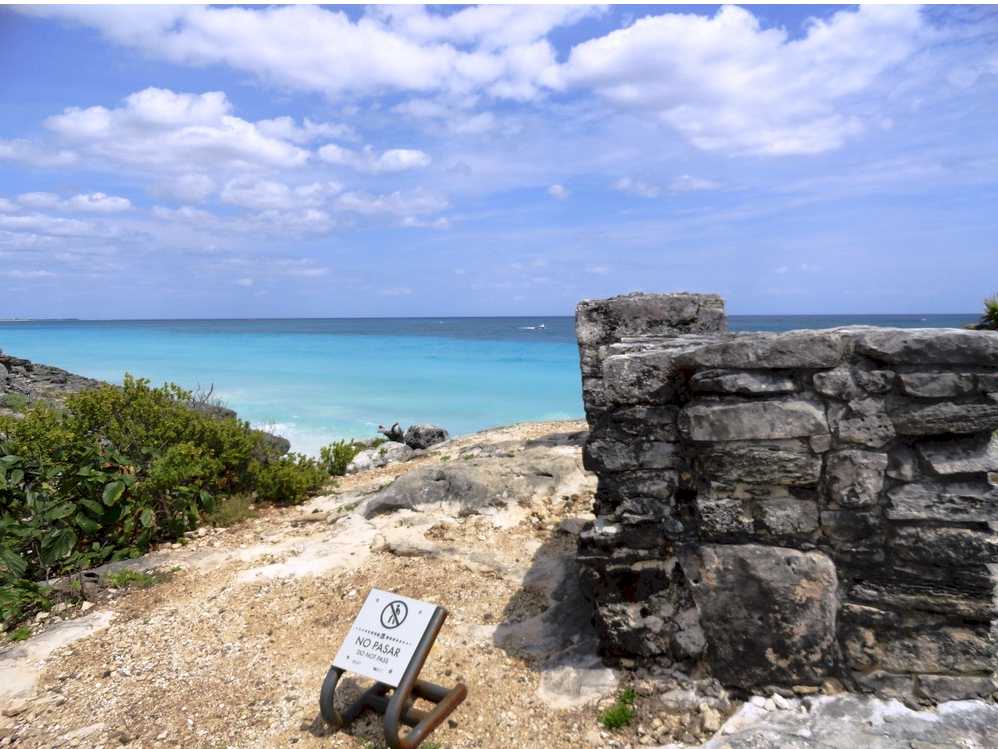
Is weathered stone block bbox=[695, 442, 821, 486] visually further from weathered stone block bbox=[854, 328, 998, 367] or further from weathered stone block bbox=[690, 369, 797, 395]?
weathered stone block bbox=[854, 328, 998, 367]

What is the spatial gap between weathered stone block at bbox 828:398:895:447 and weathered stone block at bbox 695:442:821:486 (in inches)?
7.1

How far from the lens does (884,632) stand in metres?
3.33

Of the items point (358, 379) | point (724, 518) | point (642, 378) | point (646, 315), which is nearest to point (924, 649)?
point (724, 518)

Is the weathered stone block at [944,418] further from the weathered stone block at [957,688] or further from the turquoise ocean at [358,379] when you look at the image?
the turquoise ocean at [358,379]

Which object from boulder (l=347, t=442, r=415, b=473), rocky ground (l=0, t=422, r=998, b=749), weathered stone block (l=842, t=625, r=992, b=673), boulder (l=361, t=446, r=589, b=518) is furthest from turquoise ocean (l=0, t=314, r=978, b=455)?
weathered stone block (l=842, t=625, r=992, b=673)

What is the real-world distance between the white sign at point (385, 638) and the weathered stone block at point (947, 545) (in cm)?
242

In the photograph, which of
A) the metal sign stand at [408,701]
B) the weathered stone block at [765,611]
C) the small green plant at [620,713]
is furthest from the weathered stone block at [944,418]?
the metal sign stand at [408,701]

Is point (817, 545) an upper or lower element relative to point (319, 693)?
upper

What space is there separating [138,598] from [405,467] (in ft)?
14.4

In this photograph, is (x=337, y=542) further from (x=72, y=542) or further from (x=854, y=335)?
(x=854, y=335)

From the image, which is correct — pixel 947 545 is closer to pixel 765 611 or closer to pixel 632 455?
pixel 765 611

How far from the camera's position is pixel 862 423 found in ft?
10.7

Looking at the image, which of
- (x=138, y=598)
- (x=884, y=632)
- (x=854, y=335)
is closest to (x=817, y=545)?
(x=884, y=632)

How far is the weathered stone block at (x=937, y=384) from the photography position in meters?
3.11
